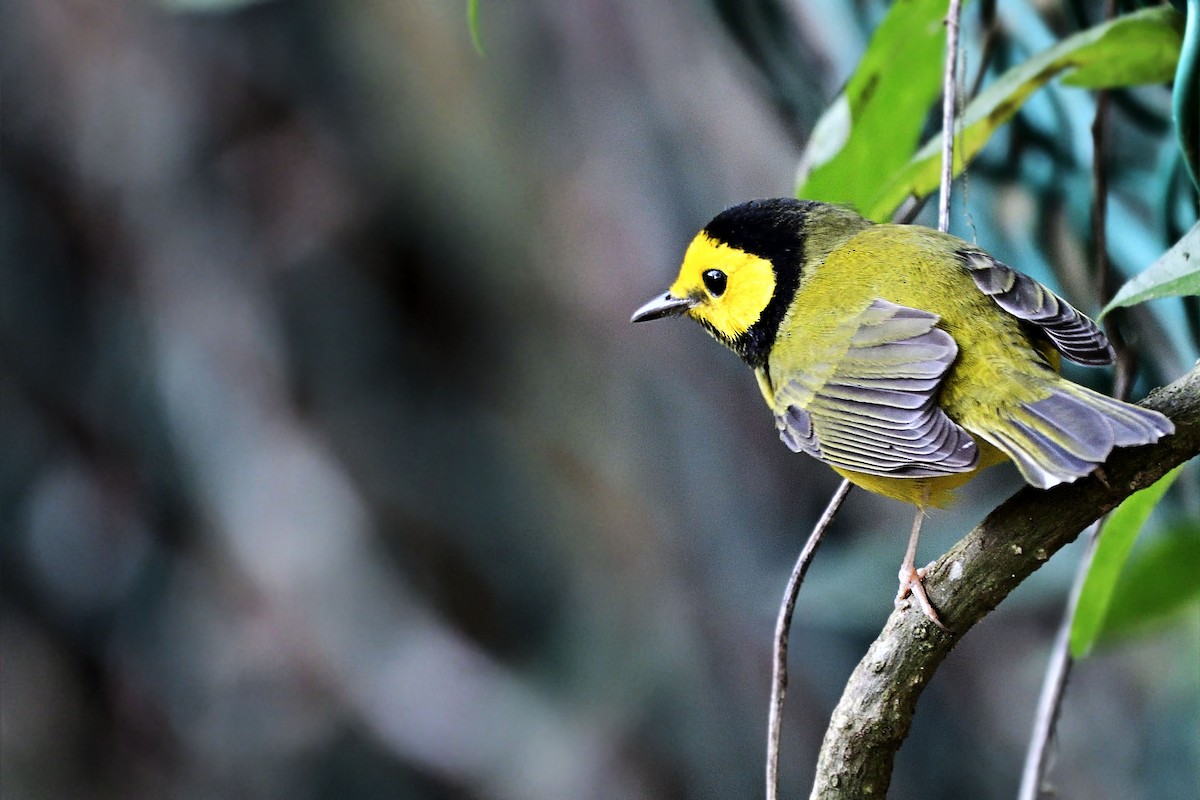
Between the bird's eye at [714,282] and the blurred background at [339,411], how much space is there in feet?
3.06

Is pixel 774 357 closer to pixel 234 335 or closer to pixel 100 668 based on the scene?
pixel 234 335

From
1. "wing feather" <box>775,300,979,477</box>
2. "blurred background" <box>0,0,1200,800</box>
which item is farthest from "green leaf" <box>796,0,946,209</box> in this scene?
"blurred background" <box>0,0,1200,800</box>

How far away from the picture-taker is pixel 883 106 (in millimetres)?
1097

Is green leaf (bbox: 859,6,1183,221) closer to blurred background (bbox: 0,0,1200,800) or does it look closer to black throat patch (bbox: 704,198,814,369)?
black throat patch (bbox: 704,198,814,369)

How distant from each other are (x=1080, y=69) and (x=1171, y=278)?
0.39m

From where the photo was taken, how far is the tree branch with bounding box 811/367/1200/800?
642mm

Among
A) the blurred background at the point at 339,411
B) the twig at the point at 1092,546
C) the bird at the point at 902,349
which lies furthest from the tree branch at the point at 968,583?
the blurred background at the point at 339,411

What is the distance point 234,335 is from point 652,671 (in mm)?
987

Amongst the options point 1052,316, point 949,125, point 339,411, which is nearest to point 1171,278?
point 1052,316

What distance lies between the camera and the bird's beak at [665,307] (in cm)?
97

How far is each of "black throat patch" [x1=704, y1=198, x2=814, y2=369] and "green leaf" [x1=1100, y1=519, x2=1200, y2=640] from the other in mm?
492

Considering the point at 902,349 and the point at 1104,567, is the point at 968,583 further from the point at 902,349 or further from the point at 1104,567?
the point at 1104,567

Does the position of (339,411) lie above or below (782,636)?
above

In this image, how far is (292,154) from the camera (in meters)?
2.07
